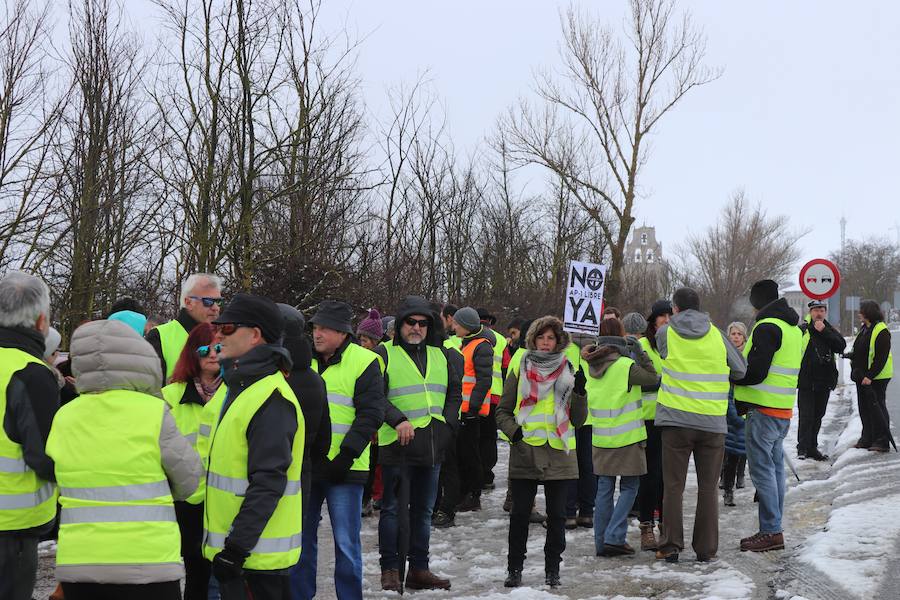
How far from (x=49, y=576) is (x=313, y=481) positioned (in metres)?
2.87

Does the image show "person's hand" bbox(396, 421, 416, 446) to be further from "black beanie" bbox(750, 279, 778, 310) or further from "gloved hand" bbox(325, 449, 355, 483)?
"black beanie" bbox(750, 279, 778, 310)

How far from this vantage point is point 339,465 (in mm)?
6180

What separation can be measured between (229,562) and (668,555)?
16.8 feet

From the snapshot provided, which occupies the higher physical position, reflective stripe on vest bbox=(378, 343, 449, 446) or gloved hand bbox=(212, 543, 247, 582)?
reflective stripe on vest bbox=(378, 343, 449, 446)

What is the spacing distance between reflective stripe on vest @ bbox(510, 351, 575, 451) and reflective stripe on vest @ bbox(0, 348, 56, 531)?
12.4ft

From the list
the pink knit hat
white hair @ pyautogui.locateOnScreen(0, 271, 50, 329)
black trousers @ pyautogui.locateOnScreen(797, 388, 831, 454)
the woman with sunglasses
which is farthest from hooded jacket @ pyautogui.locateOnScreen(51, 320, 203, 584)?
black trousers @ pyautogui.locateOnScreen(797, 388, 831, 454)

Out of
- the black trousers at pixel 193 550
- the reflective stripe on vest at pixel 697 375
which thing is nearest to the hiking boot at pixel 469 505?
the reflective stripe on vest at pixel 697 375

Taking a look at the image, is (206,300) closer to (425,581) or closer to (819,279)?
(425,581)

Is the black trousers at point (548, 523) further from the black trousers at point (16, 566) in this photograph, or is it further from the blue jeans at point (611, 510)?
the black trousers at point (16, 566)

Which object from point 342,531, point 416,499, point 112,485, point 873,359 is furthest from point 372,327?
point 873,359

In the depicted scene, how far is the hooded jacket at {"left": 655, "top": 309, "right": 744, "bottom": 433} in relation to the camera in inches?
320

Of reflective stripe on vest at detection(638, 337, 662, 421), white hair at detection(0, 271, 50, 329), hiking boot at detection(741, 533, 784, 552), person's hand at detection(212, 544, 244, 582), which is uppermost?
white hair at detection(0, 271, 50, 329)

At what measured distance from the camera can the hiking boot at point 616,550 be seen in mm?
8438

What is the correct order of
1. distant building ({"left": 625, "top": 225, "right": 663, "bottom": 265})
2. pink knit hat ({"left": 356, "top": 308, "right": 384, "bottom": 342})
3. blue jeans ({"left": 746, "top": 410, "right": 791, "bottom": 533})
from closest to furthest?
blue jeans ({"left": 746, "top": 410, "right": 791, "bottom": 533}) < pink knit hat ({"left": 356, "top": 308, "right": 384, "bottom": 342}) < distant building ({"left": 625, "top": 225, "right": 663, "bottom": 265})
